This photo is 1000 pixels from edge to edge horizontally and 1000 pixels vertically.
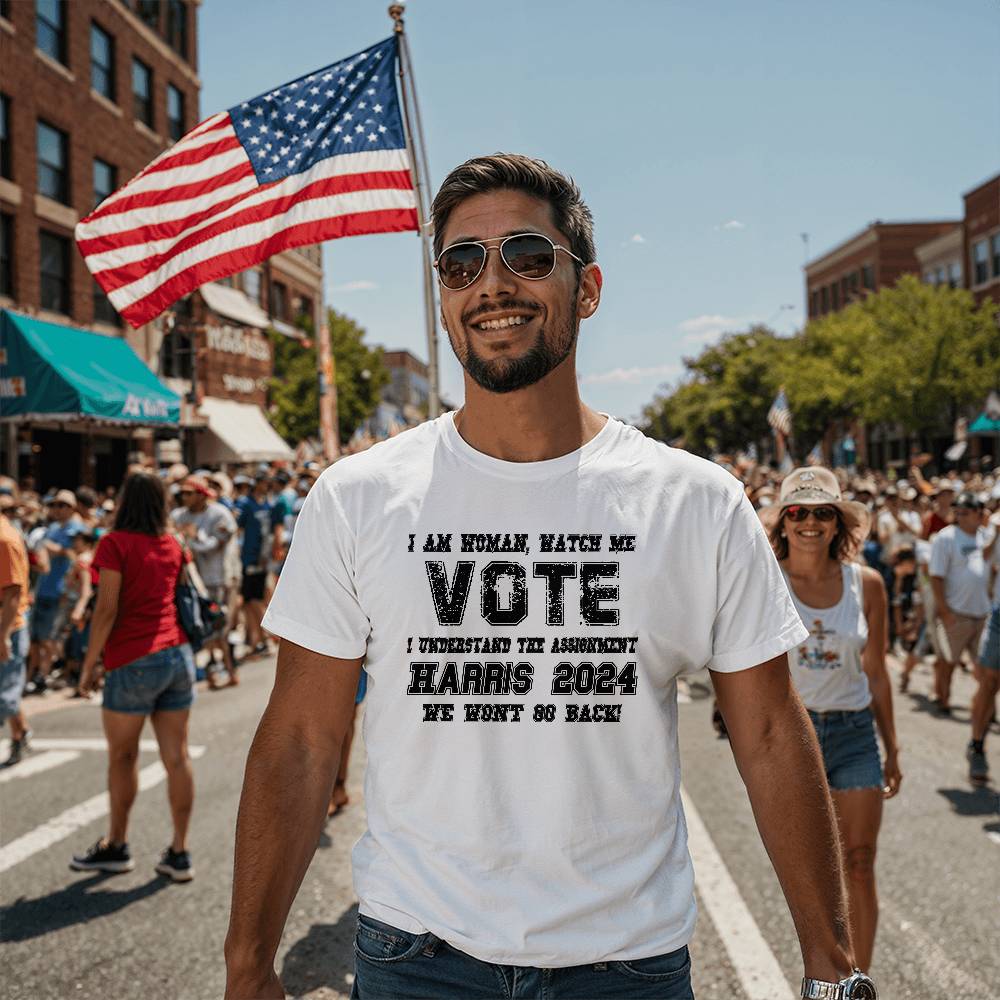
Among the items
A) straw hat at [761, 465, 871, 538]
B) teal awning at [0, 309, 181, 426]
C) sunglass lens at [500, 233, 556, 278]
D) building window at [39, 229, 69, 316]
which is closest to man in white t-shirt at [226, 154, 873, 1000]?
sunglass lens at [500, 233, 556, 278]

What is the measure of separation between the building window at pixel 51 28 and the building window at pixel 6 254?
150 inches

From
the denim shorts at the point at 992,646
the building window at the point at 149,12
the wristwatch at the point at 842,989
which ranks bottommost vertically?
the denim shorts at the point at 992,646

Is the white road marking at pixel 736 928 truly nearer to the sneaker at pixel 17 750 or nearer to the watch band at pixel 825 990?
the watch band at pixel 825 990

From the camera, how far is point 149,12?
26203 mm

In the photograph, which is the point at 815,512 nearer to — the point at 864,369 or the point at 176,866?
the point at 176,866

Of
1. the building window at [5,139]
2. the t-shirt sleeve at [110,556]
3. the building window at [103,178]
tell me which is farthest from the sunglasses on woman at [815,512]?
the building window at [103,178]

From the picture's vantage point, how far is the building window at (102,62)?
A: 23.3 metres

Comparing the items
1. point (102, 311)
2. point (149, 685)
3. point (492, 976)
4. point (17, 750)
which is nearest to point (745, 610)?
point (492, 976)

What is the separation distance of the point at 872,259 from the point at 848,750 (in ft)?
195

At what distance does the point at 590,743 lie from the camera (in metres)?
1.97

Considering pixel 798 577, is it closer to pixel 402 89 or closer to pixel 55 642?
pixel 402 89

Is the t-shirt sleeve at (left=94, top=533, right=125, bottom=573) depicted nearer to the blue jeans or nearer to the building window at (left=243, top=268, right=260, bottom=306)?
the blue jeans

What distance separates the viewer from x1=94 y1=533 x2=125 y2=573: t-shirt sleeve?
5.61 meters

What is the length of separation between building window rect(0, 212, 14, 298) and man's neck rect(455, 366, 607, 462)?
20.2 meters
